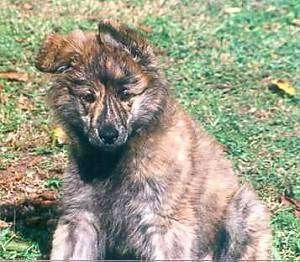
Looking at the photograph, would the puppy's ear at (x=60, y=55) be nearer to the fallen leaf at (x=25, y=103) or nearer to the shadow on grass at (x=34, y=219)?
the shadow on grass at (x=34, y=219)

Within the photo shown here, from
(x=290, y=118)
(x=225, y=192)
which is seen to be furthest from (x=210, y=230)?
(x=290, y=118)

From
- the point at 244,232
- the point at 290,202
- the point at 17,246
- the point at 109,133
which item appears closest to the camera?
the point at 109,133

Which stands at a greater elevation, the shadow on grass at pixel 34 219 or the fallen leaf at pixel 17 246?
the fallen leaf at pixel 17 246

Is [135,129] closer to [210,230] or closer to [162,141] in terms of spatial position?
[162,141]

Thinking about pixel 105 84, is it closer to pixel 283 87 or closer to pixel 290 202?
pixel 290 202

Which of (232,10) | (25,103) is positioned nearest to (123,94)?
(25,103)

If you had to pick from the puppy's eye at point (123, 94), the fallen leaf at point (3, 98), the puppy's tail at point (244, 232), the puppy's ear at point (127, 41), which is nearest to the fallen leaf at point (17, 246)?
the puppy's tail at point (244, 232)

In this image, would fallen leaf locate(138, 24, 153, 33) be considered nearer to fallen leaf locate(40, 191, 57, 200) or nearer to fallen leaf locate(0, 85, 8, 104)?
fallen leaf locate(0, 85, 8, 104)
